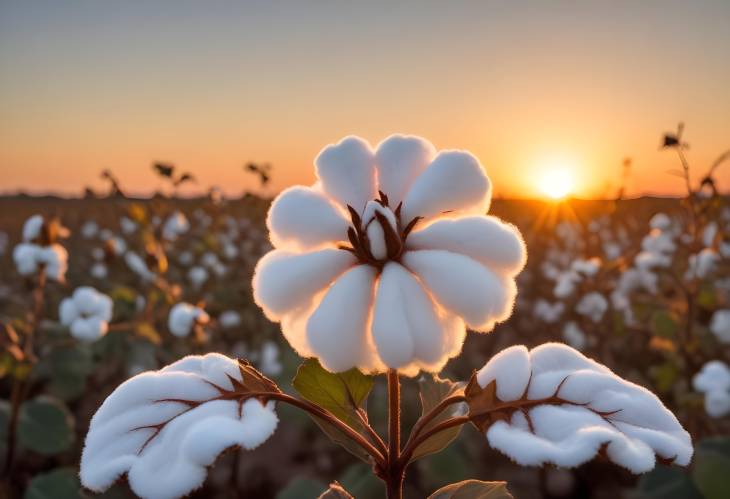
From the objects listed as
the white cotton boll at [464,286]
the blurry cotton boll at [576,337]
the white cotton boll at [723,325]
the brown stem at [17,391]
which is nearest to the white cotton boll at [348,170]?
the white cotton boll at [464,286]

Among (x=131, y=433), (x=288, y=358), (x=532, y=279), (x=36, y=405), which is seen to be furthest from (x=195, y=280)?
(x=131, y=433)

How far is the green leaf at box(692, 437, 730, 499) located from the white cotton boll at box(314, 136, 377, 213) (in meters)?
2.89

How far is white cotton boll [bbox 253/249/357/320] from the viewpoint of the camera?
2.78 ft

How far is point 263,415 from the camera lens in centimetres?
84

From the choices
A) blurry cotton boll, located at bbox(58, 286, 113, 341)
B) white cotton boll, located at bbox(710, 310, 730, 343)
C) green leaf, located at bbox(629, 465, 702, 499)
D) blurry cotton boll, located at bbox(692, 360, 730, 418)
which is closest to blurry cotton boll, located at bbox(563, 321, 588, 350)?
white cotton boll, located at bbox(710, 310, 730, 343)

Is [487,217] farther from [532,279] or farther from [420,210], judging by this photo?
[532,279]

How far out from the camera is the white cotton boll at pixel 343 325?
792 mm

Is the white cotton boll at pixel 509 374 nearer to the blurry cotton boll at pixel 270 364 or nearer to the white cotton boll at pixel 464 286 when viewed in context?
the white cotton boll at pixel 464 286

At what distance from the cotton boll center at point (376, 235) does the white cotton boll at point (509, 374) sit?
22 centimetres

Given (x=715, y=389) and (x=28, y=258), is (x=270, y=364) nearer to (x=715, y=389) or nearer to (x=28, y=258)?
(x=28, y=258)

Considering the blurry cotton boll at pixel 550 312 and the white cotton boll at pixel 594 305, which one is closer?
the white cotton boll at pixel 594 305

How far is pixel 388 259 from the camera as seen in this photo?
2.76ft

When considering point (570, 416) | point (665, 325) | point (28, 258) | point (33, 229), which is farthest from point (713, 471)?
point (33, 229)

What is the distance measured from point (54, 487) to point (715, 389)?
348cm
